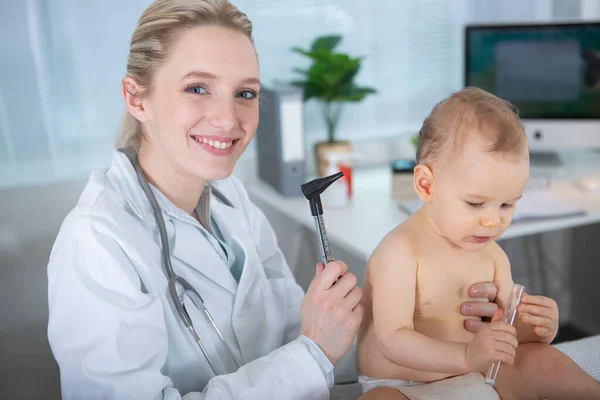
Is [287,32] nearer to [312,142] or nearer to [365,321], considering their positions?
[312,142]

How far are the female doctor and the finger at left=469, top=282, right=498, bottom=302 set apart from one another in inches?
1.4

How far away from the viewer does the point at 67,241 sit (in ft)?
3.19

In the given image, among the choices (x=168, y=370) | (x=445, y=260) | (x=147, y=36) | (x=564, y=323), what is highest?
(x=147, y=36)

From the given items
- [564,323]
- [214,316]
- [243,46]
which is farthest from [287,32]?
[564,323]

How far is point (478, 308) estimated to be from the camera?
102cm

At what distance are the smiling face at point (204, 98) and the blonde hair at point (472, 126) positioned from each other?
0.32 meters

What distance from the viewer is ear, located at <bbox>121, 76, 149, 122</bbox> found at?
3.62ft

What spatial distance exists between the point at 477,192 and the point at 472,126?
0.10m

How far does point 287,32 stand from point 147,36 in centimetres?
130

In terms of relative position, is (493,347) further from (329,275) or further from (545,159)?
(545,159)

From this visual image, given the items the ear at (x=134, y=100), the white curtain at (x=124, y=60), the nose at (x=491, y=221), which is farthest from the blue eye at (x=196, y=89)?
the white curtain at (x=124, y=60)

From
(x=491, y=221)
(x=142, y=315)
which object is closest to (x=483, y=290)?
(x=491, y=221)

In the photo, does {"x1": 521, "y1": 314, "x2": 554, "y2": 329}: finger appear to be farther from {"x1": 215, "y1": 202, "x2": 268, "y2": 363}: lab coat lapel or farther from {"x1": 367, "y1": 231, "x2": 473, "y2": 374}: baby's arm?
{"x1": 215, "y1": 202, "x2": 268, "y2": 363}: lab coat lapel

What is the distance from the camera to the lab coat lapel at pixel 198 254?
3.67 ft
